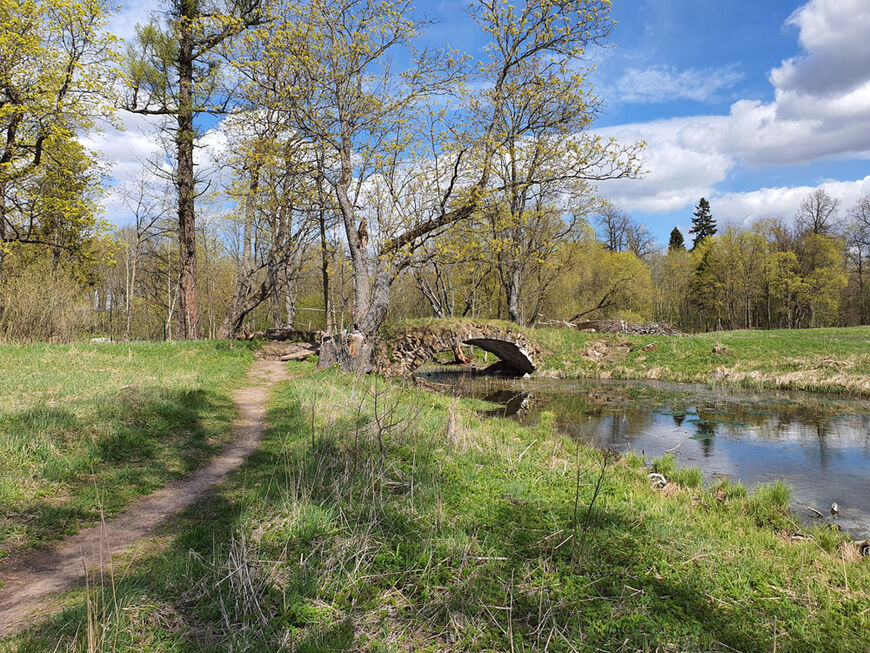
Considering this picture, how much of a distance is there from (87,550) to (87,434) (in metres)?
2.76

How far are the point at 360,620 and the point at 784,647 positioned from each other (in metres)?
2.81

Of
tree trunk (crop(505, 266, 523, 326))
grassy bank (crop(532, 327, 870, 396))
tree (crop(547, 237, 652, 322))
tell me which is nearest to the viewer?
grassy bank (crop(532, 327, 870, 396))

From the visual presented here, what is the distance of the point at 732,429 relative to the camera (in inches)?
470

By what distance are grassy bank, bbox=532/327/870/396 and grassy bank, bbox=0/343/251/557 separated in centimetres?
1591

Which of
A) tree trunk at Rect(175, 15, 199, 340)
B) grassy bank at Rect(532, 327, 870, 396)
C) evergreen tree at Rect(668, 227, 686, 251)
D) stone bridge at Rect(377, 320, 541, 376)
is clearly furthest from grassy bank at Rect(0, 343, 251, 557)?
evergreen tree at Rect(668, 227, 686, 251)

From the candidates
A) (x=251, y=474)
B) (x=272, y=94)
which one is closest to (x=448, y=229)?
(x=272, y=94)

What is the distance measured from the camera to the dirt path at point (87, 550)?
10.7ft

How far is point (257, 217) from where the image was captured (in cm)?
2317

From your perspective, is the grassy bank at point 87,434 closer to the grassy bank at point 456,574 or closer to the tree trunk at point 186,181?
the grassy bank at point 456,574

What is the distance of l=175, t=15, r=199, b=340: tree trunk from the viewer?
59.5ft

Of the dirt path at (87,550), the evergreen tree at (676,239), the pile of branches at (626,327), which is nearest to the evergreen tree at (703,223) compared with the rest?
the evergreen tree at (676,239)

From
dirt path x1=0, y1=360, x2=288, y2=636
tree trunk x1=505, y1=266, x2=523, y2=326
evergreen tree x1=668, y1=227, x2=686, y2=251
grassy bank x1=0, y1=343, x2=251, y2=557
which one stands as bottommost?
dirt path x1=0, y1=360, x2=288, y2=636

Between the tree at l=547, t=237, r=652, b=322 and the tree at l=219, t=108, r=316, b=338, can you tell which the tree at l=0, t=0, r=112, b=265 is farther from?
the tree at l=547, t=237, r=652, b=322

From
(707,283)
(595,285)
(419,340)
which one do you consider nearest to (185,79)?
(419,340)
